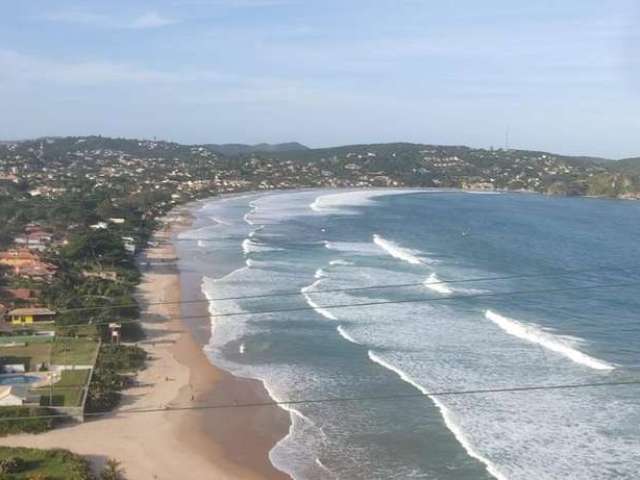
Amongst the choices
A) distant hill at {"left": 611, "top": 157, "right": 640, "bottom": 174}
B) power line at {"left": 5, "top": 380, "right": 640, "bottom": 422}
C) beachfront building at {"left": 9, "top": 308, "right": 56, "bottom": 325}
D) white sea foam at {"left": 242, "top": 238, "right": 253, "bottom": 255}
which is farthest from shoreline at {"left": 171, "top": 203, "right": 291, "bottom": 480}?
distant hill at {"left": 611, "top": 157, "right": 640, "bottom": 174}

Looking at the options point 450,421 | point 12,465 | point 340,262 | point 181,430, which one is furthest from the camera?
point 340,262

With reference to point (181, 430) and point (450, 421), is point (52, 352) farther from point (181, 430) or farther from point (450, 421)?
point (450, 421)

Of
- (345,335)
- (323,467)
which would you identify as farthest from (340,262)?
(323,467)

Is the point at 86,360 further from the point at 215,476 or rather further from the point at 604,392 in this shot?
the point at 604,392

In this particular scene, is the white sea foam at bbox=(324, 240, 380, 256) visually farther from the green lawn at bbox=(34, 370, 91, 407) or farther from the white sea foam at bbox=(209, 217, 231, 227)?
the green lawn at bbox=(34, 370, 91, 407)

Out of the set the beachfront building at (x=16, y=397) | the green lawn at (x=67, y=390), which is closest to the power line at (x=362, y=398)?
the green lawn at (x=67, y=390)

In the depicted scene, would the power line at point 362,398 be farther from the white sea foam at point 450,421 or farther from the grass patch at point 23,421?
the grass patch at point 23,421
